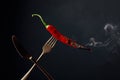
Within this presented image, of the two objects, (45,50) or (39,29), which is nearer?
(45,50)

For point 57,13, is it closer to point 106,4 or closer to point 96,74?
point 106,4

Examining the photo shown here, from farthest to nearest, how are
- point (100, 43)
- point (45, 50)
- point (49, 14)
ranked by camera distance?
point (49, 14) → point (100, 43) → point (45, 50)

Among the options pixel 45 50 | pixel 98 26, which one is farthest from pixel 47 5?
pixel 45 50

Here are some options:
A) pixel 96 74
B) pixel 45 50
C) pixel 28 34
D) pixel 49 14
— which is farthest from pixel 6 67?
pixel 45 50

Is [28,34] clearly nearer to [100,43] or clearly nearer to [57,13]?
[57,13]

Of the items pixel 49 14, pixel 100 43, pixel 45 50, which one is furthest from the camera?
pixel 49 14

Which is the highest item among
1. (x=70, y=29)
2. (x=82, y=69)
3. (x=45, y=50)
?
(x=70, y=29)

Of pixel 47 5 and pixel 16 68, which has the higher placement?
pixel 47 5
